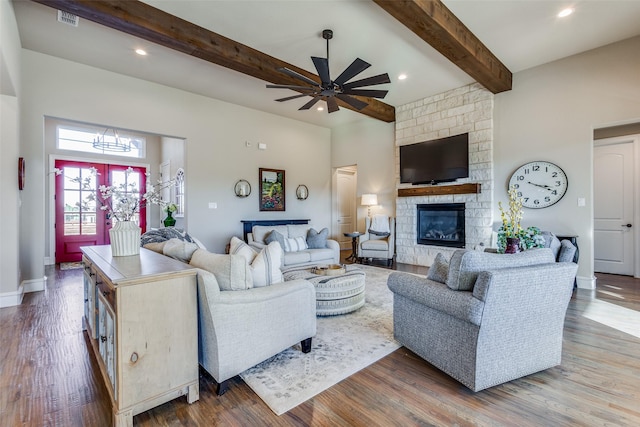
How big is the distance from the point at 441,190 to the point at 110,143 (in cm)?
666

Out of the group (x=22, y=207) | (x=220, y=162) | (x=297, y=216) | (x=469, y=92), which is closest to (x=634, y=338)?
(x=469, y=92)

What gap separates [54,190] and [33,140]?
3.01m

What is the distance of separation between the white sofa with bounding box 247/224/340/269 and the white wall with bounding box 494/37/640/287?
310 centimetres

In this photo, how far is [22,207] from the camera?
402 centimetres

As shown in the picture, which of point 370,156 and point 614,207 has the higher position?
point 370,156

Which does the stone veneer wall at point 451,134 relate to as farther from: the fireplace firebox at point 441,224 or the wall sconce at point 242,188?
the wall sconce at point 242,188

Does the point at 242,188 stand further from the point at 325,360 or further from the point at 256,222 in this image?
the point at 325,360

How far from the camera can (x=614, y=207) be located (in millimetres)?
5012

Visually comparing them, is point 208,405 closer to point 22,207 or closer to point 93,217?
point 22,207

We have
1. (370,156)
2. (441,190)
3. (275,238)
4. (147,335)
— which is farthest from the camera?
(370,156)

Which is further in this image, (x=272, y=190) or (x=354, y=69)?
(x=272, y=190)

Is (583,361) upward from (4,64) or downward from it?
downward

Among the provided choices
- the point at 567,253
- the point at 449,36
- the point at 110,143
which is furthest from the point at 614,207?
the point at 110,143

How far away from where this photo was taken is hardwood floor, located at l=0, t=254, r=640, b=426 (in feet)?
5.20
